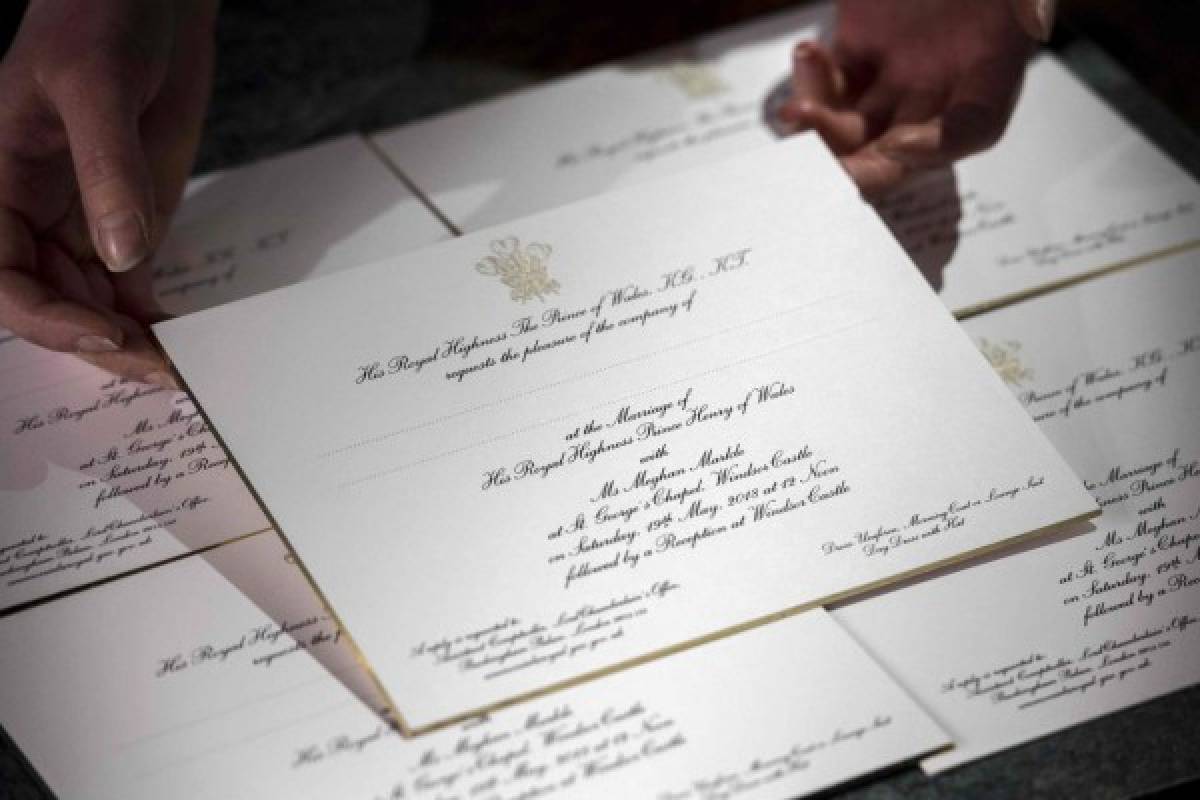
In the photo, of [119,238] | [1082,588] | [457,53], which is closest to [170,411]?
[119,238]

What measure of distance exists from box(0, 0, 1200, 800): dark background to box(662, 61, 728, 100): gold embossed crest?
0.19ft

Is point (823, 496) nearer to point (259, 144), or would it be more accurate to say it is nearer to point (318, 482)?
point (318, 482)

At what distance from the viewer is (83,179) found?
969 millimetres

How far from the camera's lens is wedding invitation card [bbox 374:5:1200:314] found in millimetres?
1133

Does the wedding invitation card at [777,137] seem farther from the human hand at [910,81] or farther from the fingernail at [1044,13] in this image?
the fingernail at [1044,13]

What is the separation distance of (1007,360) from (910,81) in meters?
0.31

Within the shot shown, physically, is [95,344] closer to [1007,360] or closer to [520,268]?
[520,268]

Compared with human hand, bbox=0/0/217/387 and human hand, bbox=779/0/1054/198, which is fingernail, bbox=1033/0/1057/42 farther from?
human hand, bbox=0/0/217/387

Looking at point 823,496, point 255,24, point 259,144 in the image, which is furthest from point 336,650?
point 255,24

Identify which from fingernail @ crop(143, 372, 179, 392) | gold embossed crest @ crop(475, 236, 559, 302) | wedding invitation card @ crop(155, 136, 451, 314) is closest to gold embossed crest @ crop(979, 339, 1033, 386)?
gold embossed crest @ crop(475, 236, 559, 302)

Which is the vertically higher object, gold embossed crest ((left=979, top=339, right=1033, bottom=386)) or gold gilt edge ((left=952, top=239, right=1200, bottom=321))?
gold gilt edge ((left=952, top=239, right=1200, bottom=321))

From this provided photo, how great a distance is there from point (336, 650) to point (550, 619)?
143mm

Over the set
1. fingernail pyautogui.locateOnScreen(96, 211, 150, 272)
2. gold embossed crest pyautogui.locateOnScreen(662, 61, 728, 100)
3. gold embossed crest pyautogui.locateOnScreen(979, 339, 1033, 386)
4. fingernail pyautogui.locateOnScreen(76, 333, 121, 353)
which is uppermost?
gold embossed crest pyautogui.locateOnScreen(662, 61, 728, 100)

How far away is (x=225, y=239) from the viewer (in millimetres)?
1189
